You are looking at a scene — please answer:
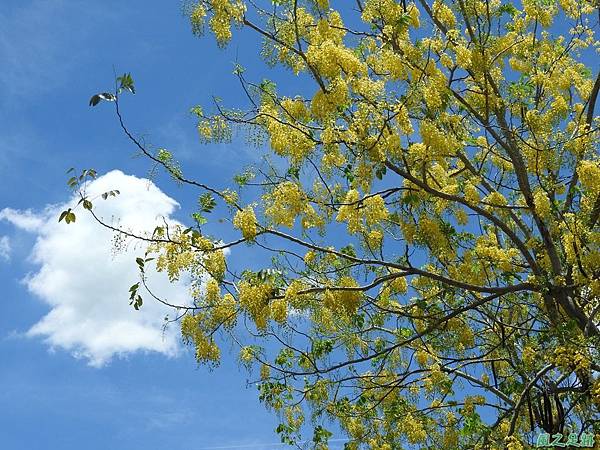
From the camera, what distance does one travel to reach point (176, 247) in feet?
19.5

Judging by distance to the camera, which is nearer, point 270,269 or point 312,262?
point 270,269

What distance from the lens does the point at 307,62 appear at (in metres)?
6.04

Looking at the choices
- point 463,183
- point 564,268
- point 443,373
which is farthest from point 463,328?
→ point 463,183

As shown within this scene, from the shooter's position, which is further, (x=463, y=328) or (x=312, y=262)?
(x=463, y=328)

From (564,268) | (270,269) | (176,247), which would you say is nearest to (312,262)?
(270,269)

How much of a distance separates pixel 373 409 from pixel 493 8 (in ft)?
14.1

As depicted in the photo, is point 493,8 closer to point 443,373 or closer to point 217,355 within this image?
Answer: point 443,373

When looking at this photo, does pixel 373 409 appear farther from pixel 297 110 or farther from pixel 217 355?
pixel 297 110

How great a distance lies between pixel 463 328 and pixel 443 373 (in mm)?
528

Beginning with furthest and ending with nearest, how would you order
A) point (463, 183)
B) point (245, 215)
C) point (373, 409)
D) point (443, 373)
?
point (373, 409) < point (443, 373) < point (463, 183) < point (245, 215)

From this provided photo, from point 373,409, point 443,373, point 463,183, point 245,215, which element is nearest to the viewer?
point 245,215

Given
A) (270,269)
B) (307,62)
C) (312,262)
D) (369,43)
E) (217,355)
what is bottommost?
(217,355)

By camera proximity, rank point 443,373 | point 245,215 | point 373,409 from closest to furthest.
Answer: point 245,215
point 443,373
point 373,409

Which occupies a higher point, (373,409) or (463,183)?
(463,183)
